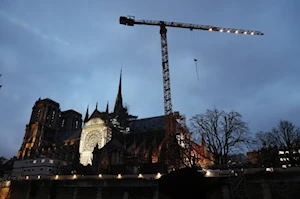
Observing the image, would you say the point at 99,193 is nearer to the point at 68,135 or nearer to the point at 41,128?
the point at 68,135

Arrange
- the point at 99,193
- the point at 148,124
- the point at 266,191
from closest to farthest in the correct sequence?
the point at 266,191, the point at 99,193, the point at 148,124

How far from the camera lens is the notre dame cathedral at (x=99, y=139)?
45469 mm

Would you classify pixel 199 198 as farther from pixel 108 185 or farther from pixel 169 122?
pixel 169 122

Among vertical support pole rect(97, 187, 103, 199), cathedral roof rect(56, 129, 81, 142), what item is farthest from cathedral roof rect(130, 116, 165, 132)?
vertical support pole rect(97, 187, 103, 199)

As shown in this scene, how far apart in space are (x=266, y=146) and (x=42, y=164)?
54.4 meters

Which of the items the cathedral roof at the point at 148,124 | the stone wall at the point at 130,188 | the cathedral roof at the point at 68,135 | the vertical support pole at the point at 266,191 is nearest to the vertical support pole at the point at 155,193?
the stone wall at the point at 130,188

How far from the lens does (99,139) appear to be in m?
58.0

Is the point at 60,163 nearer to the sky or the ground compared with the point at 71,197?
nearer to the sky

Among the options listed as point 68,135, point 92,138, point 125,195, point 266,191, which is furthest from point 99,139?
point 266,191

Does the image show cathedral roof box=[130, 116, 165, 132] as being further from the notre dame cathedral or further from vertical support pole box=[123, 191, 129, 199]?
vertical support pole box=[123, 191, 129, 199]

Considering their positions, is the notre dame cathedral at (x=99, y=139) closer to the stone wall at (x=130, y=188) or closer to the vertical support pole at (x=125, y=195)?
the stone wall at (x=130, y=188)

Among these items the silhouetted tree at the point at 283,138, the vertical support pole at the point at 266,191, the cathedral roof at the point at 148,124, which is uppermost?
the cathedral roof at the point at 148,124

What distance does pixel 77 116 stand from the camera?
104m

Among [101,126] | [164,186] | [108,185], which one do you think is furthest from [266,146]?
[101,126]
